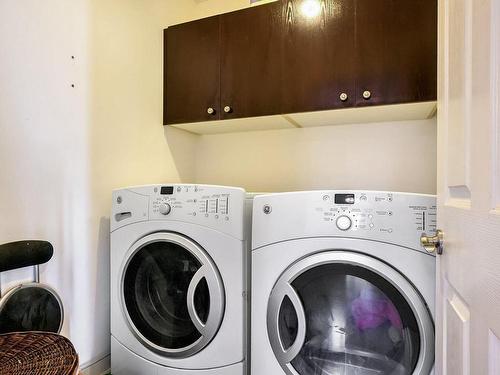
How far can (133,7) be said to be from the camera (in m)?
1.60

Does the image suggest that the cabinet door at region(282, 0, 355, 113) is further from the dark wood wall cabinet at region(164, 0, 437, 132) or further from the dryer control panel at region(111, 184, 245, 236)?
the dryer control panel at region(111, 184, 245, 236)

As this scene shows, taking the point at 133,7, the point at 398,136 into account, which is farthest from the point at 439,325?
the point at 133,7

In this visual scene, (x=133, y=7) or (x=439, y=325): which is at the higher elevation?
(x=133, y=7)

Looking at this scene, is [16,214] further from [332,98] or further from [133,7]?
[332,98]

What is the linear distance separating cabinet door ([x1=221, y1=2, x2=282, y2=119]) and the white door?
0.82 metres

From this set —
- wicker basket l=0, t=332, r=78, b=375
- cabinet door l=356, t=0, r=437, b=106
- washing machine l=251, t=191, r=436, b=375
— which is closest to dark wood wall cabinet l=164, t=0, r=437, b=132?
cabinet door l=356, t=0, r=437, b=106

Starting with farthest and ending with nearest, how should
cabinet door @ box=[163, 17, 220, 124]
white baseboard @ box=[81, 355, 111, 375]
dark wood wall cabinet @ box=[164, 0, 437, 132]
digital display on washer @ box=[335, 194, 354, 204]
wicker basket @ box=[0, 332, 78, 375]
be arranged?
cabinet door @ box=[163, 17, 220, 124]
white baseboard @ box=[81, 355, 111, 375]
dark wood wall cabinet @ box=[164, 0, 437, 132]
digital display on washer @ box=[335, 194, 354, 204]
wicker basket @ box=[0, 332, 78, 375]

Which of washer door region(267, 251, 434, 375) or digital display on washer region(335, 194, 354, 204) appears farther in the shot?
digital display on washer region(335, 194, 354, 204)

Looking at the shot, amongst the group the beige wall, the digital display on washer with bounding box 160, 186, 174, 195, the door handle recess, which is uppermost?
the beige wall

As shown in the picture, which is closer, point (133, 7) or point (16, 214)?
point (16, 214)

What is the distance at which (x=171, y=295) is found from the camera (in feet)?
4.09

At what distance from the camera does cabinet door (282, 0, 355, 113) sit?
1.35 meters

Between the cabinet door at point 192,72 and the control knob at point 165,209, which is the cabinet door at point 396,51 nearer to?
the cabinet door at point 192,72

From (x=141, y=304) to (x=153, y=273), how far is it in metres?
0.15
